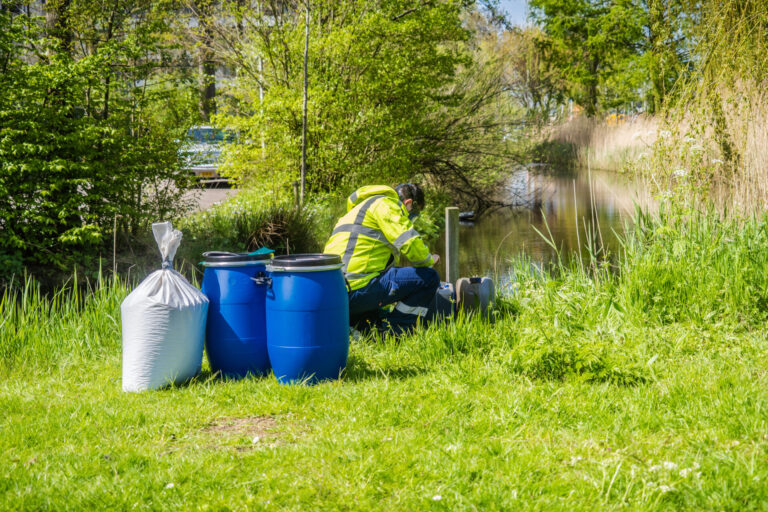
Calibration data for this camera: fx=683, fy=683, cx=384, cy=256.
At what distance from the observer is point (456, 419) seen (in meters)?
3.42

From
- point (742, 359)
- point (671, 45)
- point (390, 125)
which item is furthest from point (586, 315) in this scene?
point (390, 125)

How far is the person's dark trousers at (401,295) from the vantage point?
521 cm

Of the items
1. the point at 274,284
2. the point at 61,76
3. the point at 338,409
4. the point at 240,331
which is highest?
the point at 61,76

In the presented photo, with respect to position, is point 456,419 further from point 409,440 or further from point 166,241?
point 166,241

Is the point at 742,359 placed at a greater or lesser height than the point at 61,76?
lesser

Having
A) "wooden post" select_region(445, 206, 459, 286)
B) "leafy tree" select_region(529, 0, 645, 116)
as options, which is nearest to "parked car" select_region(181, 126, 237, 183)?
"wooden post" select_region(445, 206, 459, 286)

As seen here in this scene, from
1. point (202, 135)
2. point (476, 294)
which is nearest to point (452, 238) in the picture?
point (476, 294)

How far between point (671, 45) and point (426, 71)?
7224mm

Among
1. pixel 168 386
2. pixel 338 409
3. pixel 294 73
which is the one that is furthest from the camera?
pixel 294 73

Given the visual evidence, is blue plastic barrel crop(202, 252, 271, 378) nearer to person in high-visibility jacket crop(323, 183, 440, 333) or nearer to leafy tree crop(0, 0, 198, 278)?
person in high-visibility jacket crop(323, 183, 440, 333)

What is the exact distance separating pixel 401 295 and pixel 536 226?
42.7ft

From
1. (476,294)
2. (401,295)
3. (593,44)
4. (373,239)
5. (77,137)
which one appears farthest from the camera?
(593,44)

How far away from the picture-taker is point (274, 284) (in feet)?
13.7

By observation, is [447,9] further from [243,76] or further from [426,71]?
[243,76]
